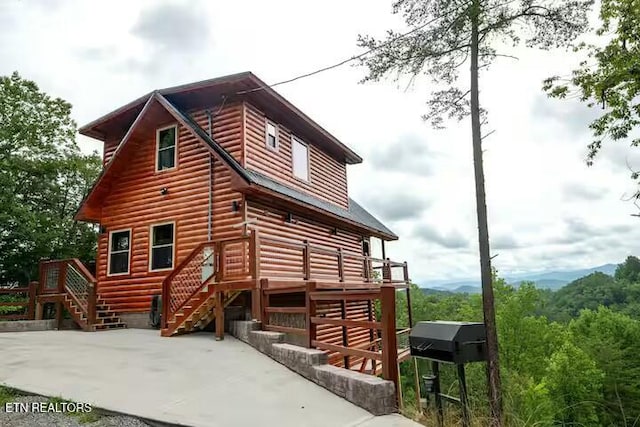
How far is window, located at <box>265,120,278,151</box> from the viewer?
1162cm

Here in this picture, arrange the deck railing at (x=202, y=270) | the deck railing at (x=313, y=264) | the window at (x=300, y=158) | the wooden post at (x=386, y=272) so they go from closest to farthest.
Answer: the deck railing at (x=202, y=270) → the deck railing at (x=313, y=264) → the window at (x=300, y=158) → the wooden post at (x=386, y=272)

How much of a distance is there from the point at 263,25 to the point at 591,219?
20678mm

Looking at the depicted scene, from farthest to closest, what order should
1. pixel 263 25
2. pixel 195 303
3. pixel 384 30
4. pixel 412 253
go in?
pixel 412 253, pixel 263 25, pixel 384 30, pixel 195 303

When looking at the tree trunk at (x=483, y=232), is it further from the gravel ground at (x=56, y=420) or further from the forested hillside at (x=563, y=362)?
the forested hillside at (x=563, y=362)

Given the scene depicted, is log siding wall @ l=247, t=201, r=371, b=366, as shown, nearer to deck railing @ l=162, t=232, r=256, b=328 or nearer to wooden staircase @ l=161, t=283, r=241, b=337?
deck railing @ l=162, t=232, r=256, b=328

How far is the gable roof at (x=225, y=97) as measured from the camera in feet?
34.3

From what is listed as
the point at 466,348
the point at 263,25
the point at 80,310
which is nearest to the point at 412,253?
the point at 263,25

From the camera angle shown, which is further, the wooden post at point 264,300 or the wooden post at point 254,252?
the wooden post at point 254,252

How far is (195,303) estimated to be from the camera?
8.30m

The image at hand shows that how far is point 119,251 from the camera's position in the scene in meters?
11.7

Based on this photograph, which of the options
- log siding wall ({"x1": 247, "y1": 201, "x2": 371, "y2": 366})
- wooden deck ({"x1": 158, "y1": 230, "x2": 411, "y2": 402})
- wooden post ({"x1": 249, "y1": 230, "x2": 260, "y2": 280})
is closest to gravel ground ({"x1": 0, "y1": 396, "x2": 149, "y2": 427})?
wooden deck ({"x1": 158, "y1": 230, "x2": 411, "y2": 402})

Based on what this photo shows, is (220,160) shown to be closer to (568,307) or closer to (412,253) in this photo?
(412,253)

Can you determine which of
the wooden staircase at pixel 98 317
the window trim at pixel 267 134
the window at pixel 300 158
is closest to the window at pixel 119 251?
the wooden staircase at pixel 98 317

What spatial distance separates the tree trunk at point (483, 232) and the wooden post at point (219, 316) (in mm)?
4845
